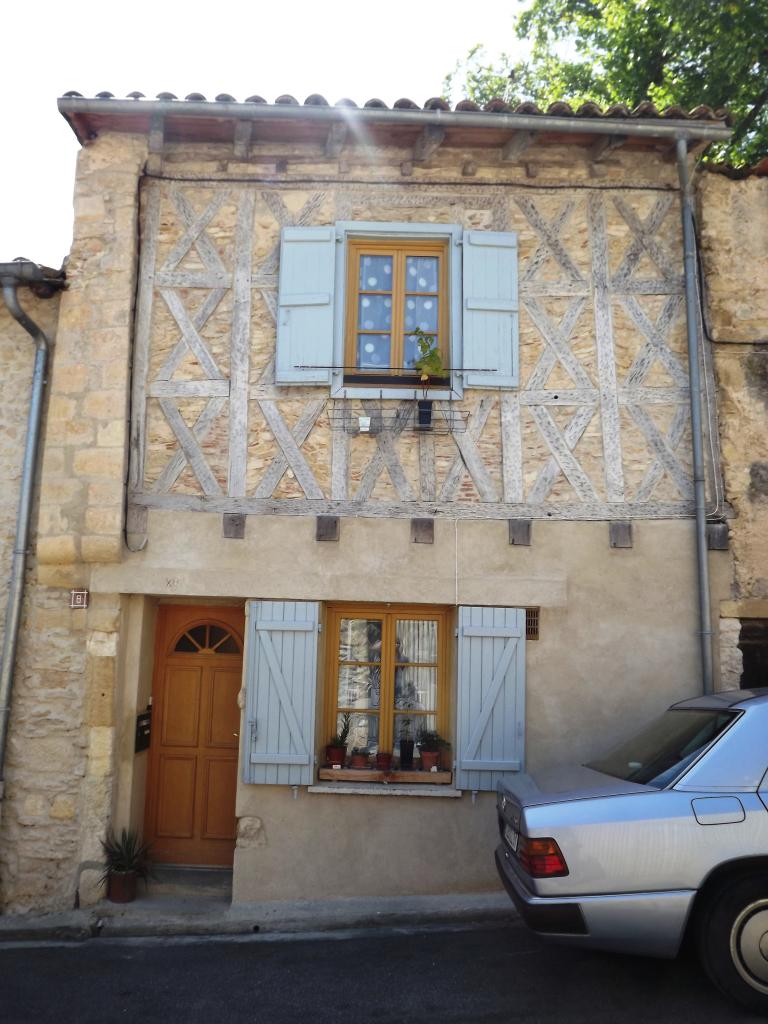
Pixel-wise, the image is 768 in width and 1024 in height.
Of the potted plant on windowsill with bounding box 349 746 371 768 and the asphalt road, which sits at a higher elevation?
the potted plant on windowsill with bounding box 349 746 371 768

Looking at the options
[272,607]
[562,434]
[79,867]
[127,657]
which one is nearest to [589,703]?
[562,434]

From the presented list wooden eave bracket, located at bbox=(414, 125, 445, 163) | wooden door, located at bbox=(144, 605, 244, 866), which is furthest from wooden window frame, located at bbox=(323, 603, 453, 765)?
wooden eave bracket, located at bbox=(414, 125, 445, 163)

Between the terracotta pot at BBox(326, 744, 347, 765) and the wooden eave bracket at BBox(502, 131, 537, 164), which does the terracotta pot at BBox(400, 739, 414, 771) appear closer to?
the terracotta pot at BBox(326, 744, 347, 765)

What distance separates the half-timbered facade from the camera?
5.82 meters

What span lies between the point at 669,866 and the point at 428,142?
524 centimetres

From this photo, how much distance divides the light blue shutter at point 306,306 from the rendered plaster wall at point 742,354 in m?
3.02

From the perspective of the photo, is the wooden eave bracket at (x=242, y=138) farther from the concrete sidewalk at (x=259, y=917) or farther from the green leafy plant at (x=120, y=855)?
the concrete sidewalk at (x=259, y=917)

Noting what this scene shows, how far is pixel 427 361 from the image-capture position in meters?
6.03

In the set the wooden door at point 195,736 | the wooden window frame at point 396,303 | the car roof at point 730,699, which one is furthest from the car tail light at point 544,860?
the wooden window frame at point 396,303

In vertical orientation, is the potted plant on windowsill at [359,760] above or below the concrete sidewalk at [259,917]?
above

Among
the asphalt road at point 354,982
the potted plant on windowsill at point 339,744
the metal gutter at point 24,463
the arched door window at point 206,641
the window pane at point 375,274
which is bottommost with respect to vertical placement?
the asphalt road at point 354,982

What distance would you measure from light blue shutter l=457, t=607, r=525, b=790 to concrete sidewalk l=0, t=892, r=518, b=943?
2.65ft

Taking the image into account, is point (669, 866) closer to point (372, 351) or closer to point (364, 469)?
point (364, 469)

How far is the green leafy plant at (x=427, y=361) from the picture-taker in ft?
19.8
